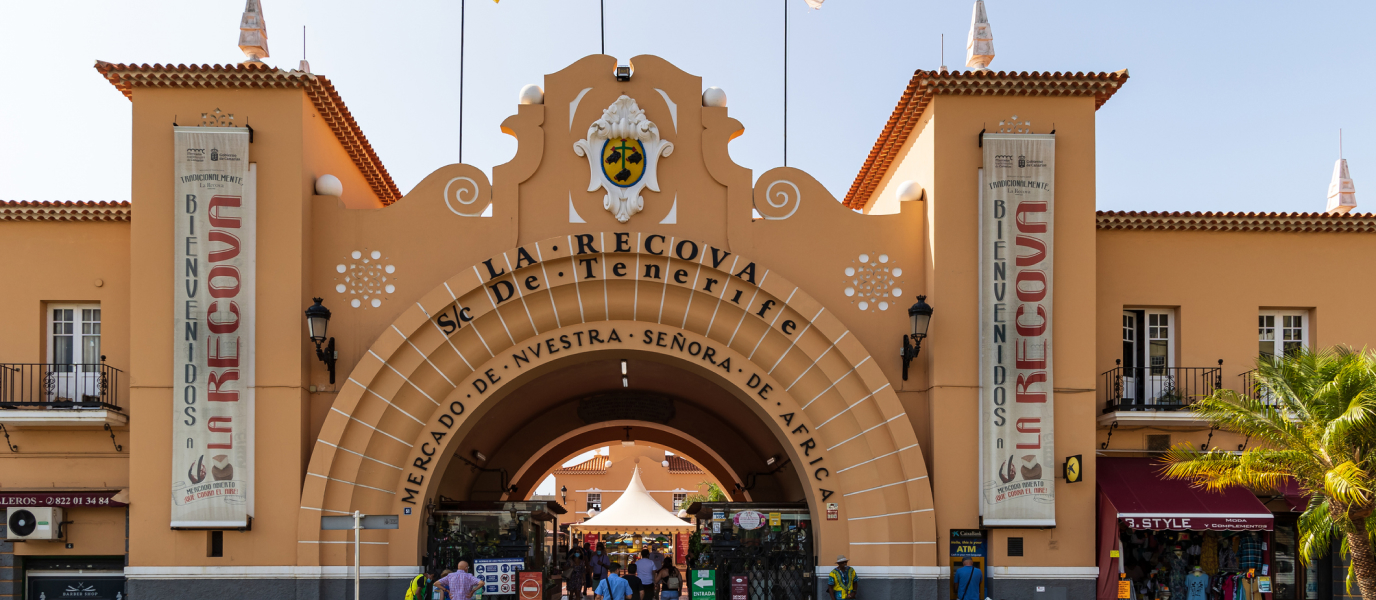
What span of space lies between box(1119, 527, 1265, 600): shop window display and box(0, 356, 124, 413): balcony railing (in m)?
14.2

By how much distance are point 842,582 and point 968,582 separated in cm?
160

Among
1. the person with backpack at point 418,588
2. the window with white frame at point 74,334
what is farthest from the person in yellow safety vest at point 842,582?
the window with white frame at point 74,334

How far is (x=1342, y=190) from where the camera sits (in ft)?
61.7

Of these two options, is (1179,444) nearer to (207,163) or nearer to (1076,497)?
(1076,497)

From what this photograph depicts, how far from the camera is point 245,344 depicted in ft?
48.9

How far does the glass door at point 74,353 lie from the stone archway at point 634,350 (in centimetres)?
384

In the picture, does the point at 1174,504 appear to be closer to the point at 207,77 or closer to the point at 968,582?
the point at 968,582

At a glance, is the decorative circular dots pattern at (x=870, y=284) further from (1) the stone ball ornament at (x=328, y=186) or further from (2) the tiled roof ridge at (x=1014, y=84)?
(1) the stone ball ornament at (x=328, y=186)

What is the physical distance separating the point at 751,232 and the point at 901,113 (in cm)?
310

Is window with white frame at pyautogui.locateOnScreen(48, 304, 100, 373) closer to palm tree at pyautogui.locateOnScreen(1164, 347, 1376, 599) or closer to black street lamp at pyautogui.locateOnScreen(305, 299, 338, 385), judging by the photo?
black street lamp at pyautogui.locateOnScreen(305, 299, 338, 385)

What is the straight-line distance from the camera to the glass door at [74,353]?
16.0 meters

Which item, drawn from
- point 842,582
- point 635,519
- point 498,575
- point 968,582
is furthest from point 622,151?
point 635,519

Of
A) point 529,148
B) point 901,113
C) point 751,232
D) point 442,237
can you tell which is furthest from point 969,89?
point 442,237

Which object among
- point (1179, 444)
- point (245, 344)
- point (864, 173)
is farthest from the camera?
point (864, 173)
